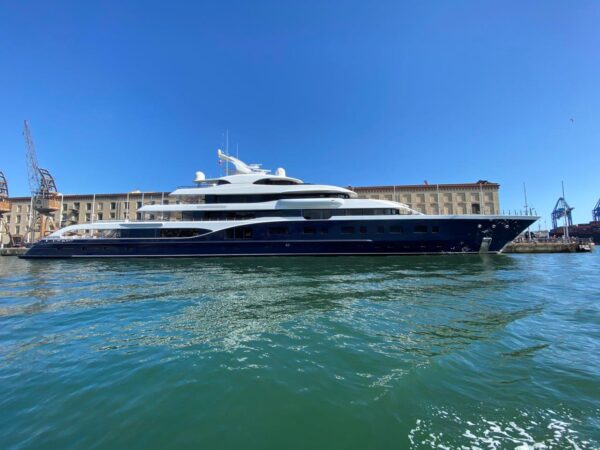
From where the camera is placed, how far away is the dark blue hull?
20.7 meters

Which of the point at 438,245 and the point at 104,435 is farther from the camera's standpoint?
the point at 438,245

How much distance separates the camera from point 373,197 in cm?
5384

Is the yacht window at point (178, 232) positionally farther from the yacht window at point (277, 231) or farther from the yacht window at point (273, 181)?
the yacht window at point (273, 181)

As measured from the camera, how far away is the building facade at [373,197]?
52.7 meters

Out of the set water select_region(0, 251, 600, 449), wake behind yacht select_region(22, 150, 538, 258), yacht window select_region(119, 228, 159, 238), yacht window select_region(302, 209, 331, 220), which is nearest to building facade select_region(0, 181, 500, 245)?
wake behind yacht select_region(22, 150, 538, 258)

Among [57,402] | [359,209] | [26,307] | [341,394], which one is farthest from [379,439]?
[359,209]

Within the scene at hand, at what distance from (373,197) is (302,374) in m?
52.4

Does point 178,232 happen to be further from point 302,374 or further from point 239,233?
point 302,374

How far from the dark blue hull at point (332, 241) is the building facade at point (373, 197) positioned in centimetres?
3061

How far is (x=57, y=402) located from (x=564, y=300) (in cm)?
1099

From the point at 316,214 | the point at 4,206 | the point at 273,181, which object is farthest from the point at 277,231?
the point at 4,206

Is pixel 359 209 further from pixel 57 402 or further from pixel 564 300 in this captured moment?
pixel 57 402

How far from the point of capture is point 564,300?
787cm

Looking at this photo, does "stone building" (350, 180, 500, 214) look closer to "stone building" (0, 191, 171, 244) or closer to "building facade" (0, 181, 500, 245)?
"building facade" (0, 181, 500, 245)
